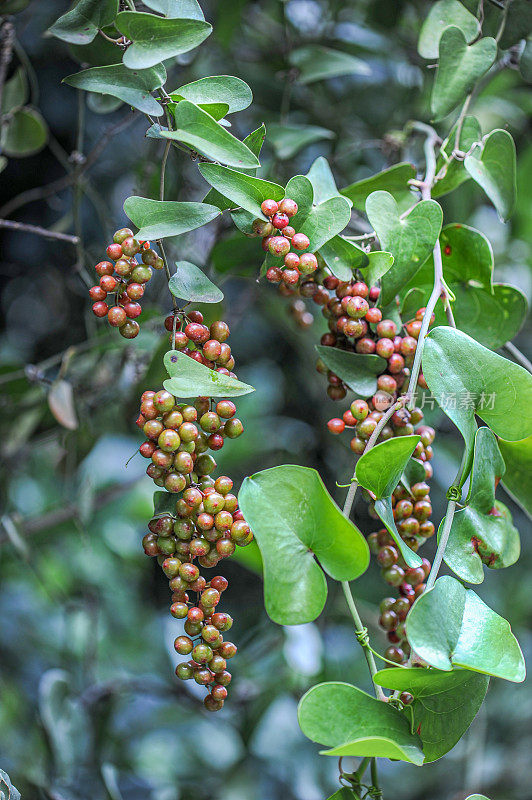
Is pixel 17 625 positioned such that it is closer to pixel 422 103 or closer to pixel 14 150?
pixel 14 150

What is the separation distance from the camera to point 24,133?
0.64 m

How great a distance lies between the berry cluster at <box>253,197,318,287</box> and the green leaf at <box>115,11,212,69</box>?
0.09m

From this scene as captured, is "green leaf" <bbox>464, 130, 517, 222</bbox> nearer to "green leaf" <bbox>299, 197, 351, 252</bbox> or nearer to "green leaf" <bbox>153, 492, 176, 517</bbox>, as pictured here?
"green leaf" <bbox>299, 197, 351, 252</bbox>

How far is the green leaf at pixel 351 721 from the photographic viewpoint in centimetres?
30

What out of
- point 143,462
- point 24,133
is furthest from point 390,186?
point 143,462

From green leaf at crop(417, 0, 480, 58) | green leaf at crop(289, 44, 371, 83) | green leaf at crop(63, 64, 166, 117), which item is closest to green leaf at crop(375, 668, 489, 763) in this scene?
green leaf at crop(63, 64, 166, 117)

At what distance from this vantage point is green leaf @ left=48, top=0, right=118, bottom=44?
0.39m

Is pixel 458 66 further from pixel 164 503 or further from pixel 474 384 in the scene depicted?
pixel 164 503

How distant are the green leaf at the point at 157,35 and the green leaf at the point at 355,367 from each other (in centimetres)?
18

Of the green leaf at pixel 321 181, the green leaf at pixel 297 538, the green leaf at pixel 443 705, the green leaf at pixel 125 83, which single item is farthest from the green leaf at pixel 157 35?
the green leaf at pixel 443 705

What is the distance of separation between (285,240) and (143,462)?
65 centimetres

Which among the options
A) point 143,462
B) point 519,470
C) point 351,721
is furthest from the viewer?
point 143,462

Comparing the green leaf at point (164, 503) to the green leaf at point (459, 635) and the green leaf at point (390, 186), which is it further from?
the green leaf at point (390, 186)

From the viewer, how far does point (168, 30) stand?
36 centimetres
